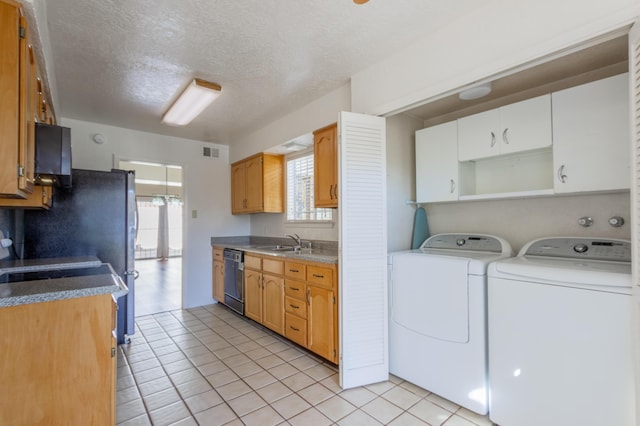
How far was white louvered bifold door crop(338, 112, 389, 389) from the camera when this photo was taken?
2289 millimetres

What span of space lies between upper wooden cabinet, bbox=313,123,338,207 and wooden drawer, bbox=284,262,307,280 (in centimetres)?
64

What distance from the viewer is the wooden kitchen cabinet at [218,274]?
14.5 feet

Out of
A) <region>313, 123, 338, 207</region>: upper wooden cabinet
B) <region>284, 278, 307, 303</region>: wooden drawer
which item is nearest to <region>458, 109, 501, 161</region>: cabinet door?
<region>313, 123, 338, 207</region>: upper wooden cabinet

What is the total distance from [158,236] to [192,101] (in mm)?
8465

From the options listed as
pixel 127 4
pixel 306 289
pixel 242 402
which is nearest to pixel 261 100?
pixel 127 4

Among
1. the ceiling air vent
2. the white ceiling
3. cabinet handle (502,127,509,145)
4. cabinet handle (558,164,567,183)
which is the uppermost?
the white ceiling

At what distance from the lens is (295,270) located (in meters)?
2.97

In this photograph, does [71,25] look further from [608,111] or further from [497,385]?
[497,385]

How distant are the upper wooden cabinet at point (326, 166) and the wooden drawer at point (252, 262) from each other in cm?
104

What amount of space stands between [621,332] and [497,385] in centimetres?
72

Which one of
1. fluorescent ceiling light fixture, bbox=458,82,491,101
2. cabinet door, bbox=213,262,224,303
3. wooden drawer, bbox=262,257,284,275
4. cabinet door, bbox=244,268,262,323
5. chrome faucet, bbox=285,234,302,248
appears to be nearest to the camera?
fluorescent ceiling light fixture, bbox=458,82,491,101

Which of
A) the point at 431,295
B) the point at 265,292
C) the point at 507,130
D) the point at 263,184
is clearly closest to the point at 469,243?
the point at 431,295

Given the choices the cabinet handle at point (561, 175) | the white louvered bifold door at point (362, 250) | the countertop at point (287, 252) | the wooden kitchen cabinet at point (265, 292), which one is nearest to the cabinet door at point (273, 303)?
the wooden kitchen cabinet at point (265, 292)

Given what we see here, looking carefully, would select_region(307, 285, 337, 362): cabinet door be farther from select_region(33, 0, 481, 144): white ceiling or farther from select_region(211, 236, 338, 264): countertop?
select_region(33, 0, 481, 144): white ceiling
